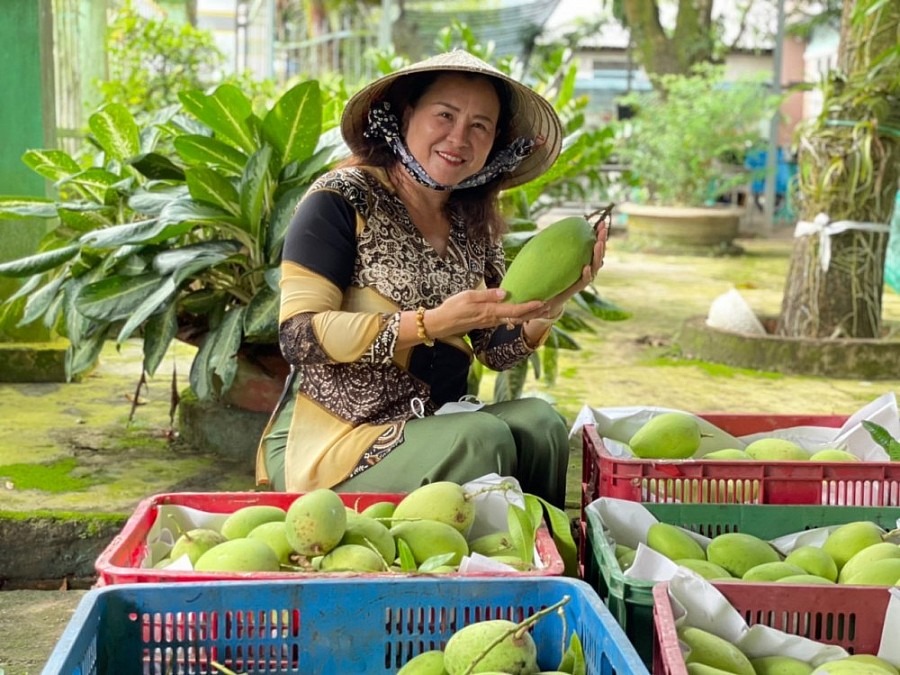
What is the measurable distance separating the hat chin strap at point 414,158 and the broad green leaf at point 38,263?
1278 mm

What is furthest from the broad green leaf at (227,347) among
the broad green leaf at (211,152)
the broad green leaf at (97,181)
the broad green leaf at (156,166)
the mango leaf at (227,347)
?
the broad green leaf at (97,181)

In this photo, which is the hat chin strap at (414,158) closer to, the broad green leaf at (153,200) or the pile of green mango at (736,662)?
the broad green leaf at (153,200)

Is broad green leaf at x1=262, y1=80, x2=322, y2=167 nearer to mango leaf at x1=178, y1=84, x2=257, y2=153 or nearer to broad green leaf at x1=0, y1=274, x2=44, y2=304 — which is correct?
mango leaf at x1=178, y1=84, x2=257, y2=153

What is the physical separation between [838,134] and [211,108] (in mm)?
3277

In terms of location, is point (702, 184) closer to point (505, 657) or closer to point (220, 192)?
point (220, 192)

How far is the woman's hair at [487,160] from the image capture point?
8.44 feet

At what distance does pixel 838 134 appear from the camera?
5.43 meters

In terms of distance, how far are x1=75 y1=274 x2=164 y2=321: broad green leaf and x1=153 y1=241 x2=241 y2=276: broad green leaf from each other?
7 centimetres

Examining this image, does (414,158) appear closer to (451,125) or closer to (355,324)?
(451,125)

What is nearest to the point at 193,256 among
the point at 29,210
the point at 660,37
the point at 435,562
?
the point at 29,210

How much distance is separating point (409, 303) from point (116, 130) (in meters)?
1.81

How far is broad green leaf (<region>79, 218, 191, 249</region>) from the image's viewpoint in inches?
127

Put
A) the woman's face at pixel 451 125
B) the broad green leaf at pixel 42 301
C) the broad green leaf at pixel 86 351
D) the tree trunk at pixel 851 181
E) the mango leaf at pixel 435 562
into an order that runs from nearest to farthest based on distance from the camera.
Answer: the mango leaf at pixel 435 562 → the woman's face at pixel 451 125 → the broad green leaf at pixel 86 351 → the broad green leaf at pixel 42 301 → the tree trunk at pixel 851 181

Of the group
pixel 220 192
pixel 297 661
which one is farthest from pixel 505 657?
pixel 220 192
